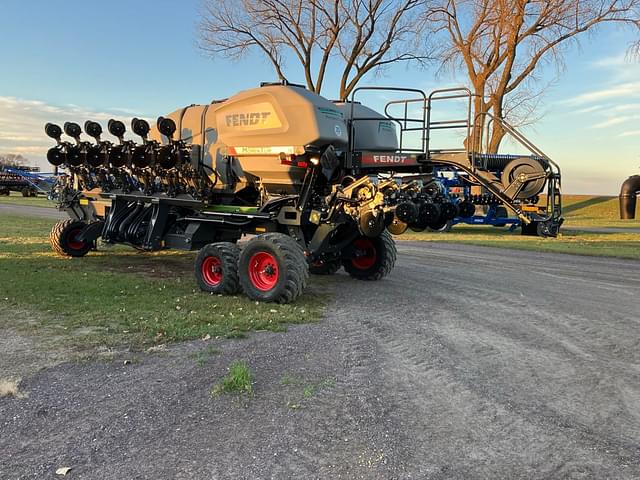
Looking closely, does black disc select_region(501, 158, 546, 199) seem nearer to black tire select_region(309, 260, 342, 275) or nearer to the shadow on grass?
black tire select_region(309, 260, 342, 275)

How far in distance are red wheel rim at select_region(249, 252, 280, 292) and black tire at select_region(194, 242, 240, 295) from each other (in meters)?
0.32

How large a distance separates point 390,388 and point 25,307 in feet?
15.6

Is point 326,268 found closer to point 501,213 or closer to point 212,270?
point 212,270

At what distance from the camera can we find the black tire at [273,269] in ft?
23.4

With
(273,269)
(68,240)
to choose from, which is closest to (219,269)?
(273,269)

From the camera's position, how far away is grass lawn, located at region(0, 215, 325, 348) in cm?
579

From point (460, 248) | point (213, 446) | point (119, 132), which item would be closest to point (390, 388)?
point (213, 446)

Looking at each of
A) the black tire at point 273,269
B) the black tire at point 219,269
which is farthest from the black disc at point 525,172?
the black tire at point 219,269

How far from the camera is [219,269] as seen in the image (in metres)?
8.02

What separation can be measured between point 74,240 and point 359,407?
364 inches

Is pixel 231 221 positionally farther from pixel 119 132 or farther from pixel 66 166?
pixel 66 166

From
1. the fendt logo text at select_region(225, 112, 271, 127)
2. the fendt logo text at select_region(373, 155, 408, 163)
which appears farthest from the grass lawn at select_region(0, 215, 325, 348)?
the fendt logo text at select_region(225, 112, 271, 127)

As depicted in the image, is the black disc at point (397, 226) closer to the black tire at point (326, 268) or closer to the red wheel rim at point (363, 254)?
the red wheel rim at point (363, 254)

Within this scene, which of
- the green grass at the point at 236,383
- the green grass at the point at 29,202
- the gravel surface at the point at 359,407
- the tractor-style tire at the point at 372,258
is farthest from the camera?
the green grass at the point at 29,202
